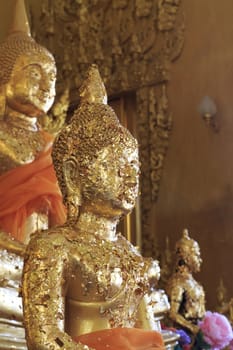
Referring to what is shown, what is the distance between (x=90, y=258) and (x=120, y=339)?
18 cm

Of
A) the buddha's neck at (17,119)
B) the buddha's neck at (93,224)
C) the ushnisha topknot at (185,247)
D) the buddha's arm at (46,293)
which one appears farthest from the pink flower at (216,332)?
the buddha's arm at (46,293)

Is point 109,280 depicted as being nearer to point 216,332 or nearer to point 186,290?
point 216,332

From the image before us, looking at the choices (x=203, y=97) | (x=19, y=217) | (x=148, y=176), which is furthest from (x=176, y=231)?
(x=19, y=217)

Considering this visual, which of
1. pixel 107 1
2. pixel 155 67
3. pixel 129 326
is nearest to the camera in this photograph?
pixel 129 326

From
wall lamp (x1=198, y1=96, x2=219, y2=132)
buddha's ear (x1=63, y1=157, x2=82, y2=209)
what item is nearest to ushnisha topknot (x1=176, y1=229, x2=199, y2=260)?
wall lamp (x1=198, y1=96, x2=219, y2=132)

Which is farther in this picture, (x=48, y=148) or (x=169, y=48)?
(x=169, y=48)

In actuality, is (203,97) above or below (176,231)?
above

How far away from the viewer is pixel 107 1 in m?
5.17

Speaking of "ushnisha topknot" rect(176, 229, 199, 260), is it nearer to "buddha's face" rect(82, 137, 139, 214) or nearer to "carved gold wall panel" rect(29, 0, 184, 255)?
"carved gold wall panel" rect(29, 0, 184, 255)

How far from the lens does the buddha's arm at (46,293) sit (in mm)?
1388

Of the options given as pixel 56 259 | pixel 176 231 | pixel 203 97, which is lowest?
pixel 176 231

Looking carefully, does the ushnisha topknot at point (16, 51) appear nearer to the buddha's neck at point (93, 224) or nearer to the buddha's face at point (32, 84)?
the buddha's face at point (32, 84)

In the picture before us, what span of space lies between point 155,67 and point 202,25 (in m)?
0.42

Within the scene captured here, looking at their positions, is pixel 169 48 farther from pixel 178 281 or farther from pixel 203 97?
pixel 178 281
